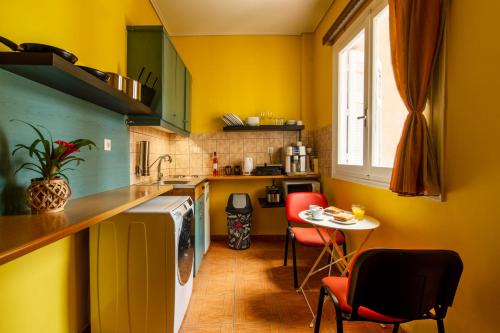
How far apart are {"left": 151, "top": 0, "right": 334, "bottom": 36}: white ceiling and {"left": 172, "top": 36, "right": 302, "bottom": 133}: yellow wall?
0.46ft

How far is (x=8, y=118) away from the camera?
1.15 m

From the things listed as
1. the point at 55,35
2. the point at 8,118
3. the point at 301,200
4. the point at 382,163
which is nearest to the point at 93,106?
the point at 55,35

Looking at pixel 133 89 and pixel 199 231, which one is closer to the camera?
pixel 133 89

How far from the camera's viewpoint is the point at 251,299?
2.19 m

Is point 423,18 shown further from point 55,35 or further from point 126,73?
point 126,73

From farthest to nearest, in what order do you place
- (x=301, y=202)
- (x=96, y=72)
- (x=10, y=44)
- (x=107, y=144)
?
(x=301, y=202) → (x=107, y=144) → (x=96, y=72) → (x=10, y=44)

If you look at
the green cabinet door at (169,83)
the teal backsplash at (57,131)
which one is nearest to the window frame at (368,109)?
the green cabinet door at (169,83)

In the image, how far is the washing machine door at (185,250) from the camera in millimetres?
1741

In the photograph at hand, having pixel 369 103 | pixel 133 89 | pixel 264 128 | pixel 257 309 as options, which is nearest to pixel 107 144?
pixel 133 89

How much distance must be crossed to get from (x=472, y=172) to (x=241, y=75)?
10.2 ft

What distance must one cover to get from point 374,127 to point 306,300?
1.57m

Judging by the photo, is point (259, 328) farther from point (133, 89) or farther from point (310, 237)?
point (133, 89)

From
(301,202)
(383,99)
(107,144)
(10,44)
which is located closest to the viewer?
(10,44)

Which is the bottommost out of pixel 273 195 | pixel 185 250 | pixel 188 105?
pixel 185 250
